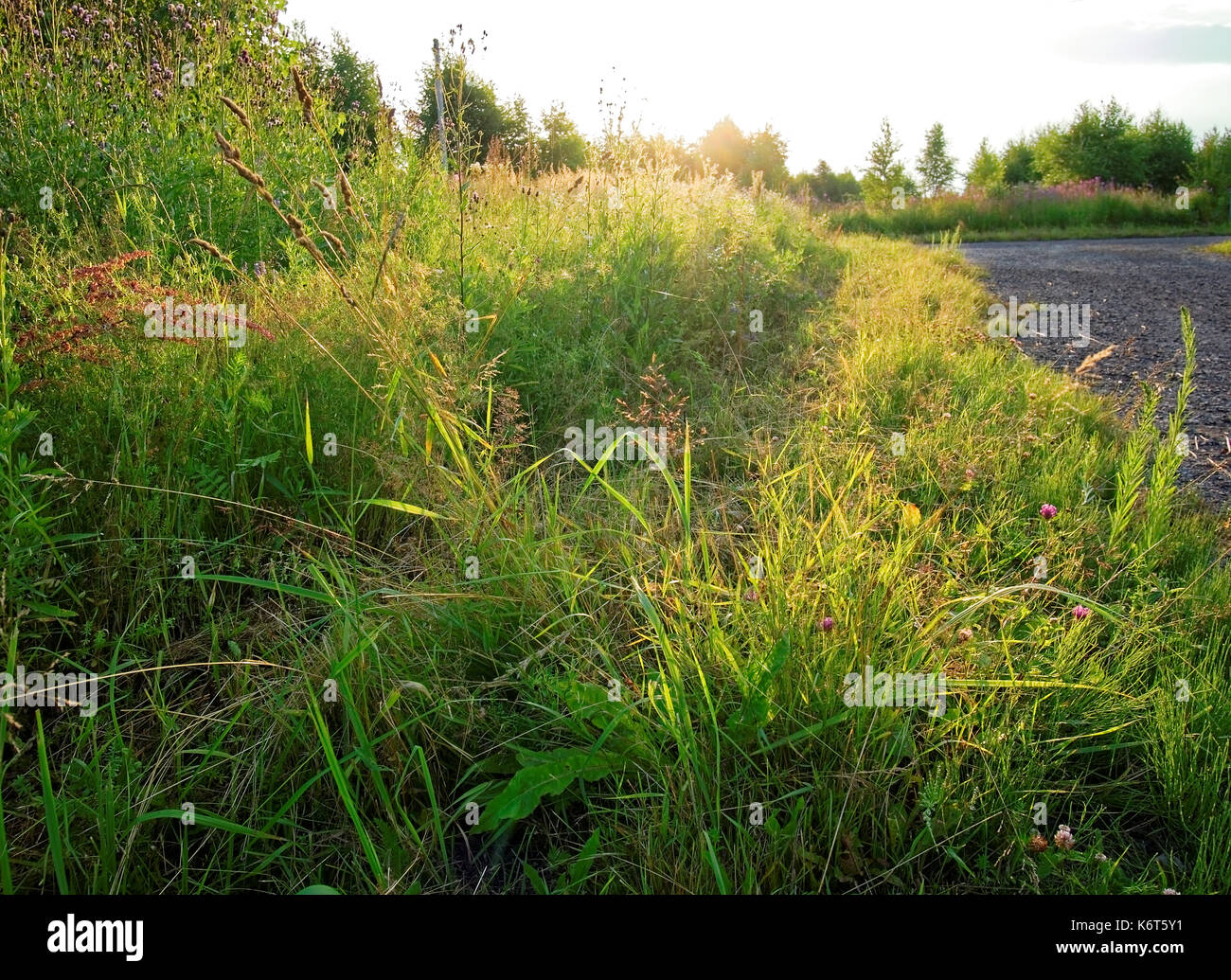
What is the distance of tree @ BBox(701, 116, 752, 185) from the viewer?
2623cm

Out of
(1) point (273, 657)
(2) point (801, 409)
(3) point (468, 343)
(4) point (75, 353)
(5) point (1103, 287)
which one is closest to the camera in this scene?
(1) point (273, 657)

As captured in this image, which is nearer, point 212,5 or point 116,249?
point 116,249

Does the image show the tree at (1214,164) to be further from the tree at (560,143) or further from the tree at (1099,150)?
the tree at (560,143)

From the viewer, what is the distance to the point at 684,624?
1.72 m

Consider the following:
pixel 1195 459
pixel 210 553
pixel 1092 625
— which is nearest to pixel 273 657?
pixel 210 553

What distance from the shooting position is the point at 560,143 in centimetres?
1598

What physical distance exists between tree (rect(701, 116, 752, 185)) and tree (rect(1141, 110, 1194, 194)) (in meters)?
11.5

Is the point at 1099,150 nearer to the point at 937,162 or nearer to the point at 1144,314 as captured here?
the point at 937,162

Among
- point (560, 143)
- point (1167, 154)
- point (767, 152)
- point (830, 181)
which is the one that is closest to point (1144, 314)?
point (560, 143)

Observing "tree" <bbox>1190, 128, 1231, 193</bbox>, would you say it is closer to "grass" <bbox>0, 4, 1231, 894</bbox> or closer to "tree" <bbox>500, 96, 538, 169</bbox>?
"tree" <bbox>500, 96, 538, 169</bbox>

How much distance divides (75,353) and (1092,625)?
122 inches

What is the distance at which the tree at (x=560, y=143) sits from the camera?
10922 millimetres

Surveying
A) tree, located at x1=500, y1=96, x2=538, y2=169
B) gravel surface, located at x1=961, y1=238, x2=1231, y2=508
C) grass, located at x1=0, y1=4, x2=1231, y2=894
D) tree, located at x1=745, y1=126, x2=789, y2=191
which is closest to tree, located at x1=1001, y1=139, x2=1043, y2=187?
tree, located at x1=745, y1=126, x2=789, y2=191

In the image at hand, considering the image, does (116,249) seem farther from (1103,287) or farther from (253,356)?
(1103,287)
